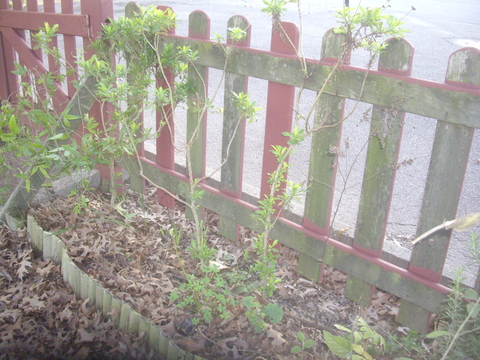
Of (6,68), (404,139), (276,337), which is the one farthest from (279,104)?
(6,68)

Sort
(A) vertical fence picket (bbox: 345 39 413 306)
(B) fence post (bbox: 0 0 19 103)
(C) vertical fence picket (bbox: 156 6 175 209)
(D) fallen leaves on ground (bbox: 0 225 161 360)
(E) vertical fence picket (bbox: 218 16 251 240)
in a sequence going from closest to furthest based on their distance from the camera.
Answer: (D) fallen leaves on ground (bbox: 0 225 161 360) → (A) vertical fence picket (bbox: 345 39 413 306) → (E) vertical fence picket (bbox: 218 16 251 240) → (C) vertical fence picket (bbox: 156 6 175 209) → (B) fence post (bbox: 0 0 19 103)

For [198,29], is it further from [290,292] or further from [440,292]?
[440,292]

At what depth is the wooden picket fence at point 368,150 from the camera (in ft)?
7.28

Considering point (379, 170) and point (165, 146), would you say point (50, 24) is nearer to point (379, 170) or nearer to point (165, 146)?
point (165, 146)

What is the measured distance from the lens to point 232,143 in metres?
3.17

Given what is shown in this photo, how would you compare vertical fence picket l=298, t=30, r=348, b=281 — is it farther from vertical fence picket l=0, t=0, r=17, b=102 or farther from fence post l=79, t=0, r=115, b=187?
vertical fence picket l=0, t=0, r=17, b=102

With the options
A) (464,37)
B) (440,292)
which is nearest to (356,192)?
(440,292)

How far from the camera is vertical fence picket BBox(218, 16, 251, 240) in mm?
2984

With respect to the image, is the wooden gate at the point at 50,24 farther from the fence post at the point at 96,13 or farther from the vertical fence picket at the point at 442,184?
the vertical fence picket at the point at 442,184

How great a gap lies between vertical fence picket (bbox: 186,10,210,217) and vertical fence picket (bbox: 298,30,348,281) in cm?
76

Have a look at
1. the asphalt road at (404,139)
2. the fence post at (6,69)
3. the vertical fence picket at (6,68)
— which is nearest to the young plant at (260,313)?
the asphalt road at (404,139)

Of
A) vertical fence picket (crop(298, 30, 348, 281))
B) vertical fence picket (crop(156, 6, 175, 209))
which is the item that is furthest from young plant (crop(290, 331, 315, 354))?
vertical fence picket (crop(156, 6, 175, 209))

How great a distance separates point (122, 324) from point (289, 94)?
5.00 feet

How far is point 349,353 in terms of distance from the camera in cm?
173
